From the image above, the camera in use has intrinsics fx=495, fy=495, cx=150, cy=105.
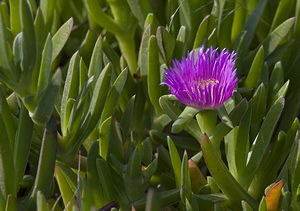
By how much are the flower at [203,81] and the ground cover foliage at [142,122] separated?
0.03 metres

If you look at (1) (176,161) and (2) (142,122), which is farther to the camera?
(2) (142,122)

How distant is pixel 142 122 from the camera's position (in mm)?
1127

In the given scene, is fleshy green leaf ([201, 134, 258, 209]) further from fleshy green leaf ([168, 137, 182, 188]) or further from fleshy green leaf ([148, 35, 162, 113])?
fleshy green leaf ([148, 35, 162, 113])

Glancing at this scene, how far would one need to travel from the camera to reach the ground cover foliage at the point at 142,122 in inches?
31.9

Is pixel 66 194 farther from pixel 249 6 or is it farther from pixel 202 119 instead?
pixel 249 6

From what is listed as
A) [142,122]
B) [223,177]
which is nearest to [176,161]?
[223,177]

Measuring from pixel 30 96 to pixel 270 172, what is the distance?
1.56 ft

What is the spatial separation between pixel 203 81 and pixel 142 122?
11.7 inches

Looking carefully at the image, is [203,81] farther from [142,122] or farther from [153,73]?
[142,122]

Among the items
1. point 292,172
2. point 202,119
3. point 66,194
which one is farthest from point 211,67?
point 66,194

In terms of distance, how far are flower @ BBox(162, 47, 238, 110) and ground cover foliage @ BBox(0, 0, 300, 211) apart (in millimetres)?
26

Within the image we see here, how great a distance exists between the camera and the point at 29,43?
29.4 inches

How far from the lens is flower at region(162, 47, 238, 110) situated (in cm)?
79

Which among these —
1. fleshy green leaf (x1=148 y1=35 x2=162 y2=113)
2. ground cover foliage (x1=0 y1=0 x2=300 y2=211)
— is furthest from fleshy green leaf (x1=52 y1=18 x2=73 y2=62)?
fleshy green leaf (x1=148 y1=35 x2=162 y2=113)
